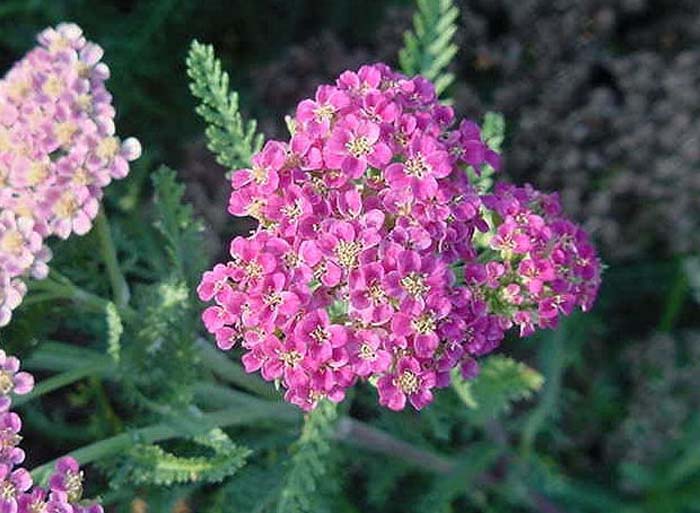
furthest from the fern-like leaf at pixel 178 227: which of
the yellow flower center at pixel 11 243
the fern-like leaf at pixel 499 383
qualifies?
the fern-like leaf at pixel 499 383

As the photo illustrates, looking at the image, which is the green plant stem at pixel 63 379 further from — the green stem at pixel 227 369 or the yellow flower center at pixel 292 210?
the yellow flower center at pixel 292 210

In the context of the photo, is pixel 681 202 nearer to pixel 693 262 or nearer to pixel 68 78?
pixel 693 262

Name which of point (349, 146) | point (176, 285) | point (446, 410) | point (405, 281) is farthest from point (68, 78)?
point (446, 410)

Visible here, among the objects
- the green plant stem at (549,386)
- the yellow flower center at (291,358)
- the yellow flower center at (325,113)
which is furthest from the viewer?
the green plant stem at (549,386)

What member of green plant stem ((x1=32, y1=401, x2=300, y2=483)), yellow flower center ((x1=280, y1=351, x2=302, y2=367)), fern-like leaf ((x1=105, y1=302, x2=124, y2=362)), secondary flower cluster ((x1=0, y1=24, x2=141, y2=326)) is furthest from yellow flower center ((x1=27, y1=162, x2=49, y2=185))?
yellow flower center ((x1=280, y1=351, x2=302, y2=367))

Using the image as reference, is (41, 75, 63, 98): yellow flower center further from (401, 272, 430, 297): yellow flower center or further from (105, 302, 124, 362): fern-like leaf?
(401, 272, 430, 297): yellow flower center

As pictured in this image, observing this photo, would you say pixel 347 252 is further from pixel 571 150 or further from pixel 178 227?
pixel 571 150
